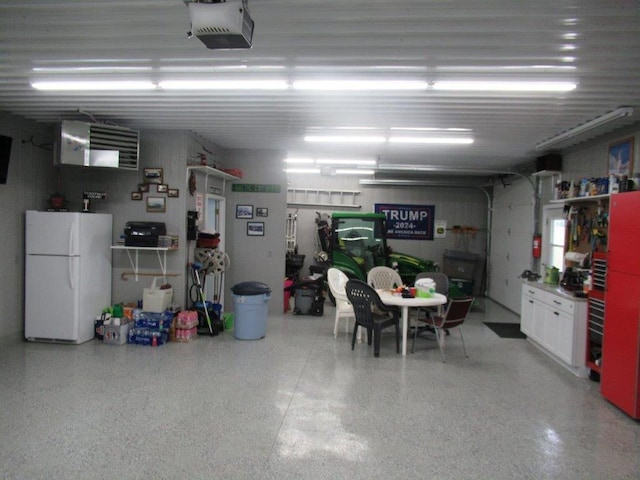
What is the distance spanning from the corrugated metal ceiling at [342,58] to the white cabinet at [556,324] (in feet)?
7.44

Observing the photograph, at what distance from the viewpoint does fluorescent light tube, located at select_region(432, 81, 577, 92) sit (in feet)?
12.8

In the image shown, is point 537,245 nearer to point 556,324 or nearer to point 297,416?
point 556,324

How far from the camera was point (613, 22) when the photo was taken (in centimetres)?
279

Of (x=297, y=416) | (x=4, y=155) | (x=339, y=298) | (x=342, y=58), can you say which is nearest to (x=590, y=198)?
(x=339, y=298)

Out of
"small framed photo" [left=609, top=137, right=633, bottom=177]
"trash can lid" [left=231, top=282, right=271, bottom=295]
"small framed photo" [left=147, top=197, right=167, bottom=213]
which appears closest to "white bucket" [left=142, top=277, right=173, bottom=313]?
"trash can lid" [left=231, top=282, right=271, bottom=295]

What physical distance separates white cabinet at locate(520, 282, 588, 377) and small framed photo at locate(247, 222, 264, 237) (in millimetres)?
4634

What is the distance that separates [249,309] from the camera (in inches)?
235

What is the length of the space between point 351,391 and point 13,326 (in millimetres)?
4688

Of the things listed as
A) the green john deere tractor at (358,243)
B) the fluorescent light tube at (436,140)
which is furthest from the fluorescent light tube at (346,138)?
the green john deere tractor at (358,243)

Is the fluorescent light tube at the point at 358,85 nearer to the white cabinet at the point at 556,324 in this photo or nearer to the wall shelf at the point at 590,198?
the wall shelf at the point at 590,198

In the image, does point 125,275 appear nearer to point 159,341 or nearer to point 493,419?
point 159,341

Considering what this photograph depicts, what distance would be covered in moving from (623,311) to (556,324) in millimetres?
1456

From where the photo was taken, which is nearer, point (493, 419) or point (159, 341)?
point (493, 419)

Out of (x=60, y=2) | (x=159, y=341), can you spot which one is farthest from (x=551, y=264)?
(x=60, y=2)
